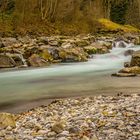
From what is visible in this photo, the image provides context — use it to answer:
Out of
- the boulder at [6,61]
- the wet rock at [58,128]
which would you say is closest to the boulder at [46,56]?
the boulder at [6,61]

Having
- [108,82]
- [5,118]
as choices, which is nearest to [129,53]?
[108,82]

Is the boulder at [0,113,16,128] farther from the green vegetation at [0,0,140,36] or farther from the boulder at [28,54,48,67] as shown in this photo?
the green vegetation at [0,0,140,36]

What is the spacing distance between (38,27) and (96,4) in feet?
54.3

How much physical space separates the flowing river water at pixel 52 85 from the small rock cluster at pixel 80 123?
2191mm

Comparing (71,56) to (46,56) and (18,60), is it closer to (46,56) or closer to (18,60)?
(46,56)

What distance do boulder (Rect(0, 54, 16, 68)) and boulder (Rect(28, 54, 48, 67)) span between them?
124 centimetres

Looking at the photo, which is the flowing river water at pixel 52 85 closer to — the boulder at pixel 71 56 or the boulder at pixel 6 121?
the boulder at pixel 6 121

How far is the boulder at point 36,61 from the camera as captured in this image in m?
26.6

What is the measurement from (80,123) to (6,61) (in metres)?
17.2

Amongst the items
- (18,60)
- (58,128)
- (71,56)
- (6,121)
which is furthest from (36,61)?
(58,128)

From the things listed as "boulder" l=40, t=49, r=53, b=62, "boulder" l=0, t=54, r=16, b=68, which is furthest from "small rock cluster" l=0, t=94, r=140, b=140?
"boulder" l=40, t=49, r=53, b=62

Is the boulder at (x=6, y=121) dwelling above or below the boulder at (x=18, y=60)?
above

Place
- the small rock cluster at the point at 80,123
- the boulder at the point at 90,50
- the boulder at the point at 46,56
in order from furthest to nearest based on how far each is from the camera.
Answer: the boulder at the point at 90,50 → the boulder at the point at 46,56 → the small rock cluster at the point at 80,123

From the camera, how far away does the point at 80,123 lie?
31.1 feet
